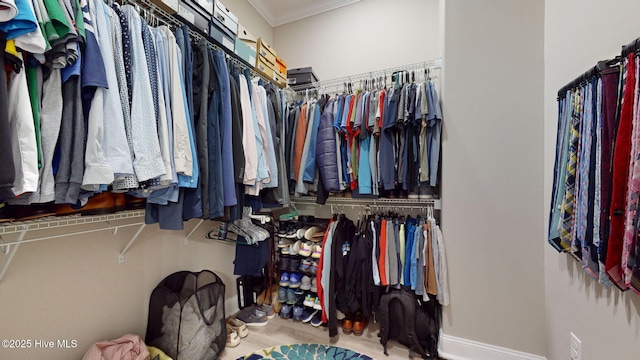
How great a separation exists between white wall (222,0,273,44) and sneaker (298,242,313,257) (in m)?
2.35

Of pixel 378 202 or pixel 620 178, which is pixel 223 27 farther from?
pixel 620 178

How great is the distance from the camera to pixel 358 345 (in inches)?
66.5

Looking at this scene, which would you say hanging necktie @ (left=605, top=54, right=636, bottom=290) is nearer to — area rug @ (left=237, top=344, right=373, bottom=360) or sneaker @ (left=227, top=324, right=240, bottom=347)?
area rug @ (left=237, top=344, right=373, bottom=360)

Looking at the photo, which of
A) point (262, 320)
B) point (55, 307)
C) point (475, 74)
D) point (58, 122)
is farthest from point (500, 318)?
point (55, 307)

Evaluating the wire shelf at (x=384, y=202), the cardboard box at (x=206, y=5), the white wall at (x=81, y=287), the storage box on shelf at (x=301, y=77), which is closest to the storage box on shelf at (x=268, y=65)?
the storage box on shelf at (x=301, y=77)

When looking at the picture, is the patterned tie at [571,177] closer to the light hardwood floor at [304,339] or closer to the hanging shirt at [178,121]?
the light hardwood floor at [304,339]

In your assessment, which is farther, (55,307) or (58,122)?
(55,307)

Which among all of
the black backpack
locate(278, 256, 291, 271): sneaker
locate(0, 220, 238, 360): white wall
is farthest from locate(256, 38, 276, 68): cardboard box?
the black backpack

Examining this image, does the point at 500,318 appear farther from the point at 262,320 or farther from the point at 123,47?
the point at 123,47

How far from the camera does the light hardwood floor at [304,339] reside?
1.61 metres

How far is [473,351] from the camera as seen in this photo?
148 centimetres

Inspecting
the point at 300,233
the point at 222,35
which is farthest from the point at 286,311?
the point at 222,35

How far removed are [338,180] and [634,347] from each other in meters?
1.48

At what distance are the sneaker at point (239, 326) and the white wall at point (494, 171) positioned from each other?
148cm
